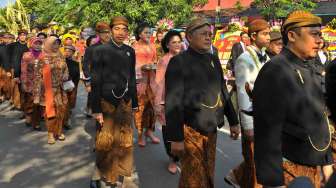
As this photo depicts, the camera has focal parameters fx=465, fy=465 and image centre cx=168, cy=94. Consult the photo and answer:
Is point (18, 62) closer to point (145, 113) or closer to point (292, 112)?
point (145, 113)

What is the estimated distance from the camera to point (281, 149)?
110 inches

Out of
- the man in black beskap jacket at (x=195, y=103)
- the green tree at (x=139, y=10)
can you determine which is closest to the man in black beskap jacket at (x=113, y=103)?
the man in black beskap jacket at (x=195, y=103)

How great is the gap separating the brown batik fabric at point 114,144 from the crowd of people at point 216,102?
1cm

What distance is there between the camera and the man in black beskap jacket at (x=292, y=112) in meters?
2.74

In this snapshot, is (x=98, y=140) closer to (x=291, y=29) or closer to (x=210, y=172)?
(x=210, y=172)

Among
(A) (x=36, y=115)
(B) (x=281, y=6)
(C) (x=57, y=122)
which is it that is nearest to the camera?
(C) (x=57, y=122)

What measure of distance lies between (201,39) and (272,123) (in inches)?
56.6

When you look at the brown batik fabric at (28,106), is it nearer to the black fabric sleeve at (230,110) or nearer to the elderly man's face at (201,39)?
the black fabric sleeve at (230,110)

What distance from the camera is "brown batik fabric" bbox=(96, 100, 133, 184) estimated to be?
524cm

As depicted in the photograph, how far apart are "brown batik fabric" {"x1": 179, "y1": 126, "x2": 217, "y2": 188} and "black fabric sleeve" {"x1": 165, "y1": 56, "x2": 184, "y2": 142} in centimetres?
21

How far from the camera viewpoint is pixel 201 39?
398 cm

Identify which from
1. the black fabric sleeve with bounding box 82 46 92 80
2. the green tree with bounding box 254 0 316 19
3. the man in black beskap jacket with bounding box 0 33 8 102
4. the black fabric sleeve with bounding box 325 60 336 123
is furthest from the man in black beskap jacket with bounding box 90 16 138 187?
the green tree with bounding box 254 0 316 19

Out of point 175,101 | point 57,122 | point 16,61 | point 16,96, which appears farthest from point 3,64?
point 175,101

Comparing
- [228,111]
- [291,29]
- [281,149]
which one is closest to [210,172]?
[228,111]
